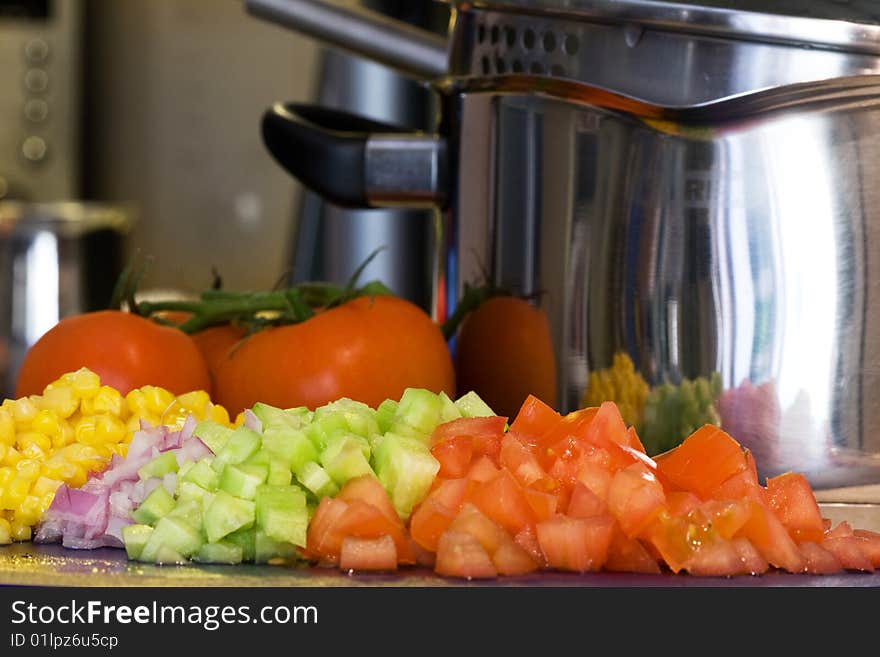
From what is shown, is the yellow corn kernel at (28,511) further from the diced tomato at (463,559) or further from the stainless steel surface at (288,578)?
the diced tomato at (463,559)

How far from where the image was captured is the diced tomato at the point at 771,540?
0.67 m

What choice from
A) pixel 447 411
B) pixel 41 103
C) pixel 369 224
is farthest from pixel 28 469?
pixel 41 103

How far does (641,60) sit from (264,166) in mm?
3157

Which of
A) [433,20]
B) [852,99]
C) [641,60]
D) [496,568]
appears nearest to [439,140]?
[641,60]

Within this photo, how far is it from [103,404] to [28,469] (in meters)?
0.09

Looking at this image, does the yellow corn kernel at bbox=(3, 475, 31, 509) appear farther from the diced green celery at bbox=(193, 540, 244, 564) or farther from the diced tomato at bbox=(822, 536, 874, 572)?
the diced tomato at bbox=(822, 536, 874, 572)

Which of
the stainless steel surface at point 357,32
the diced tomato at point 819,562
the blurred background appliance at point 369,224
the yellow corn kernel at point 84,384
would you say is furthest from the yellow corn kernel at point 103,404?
the blurred background appliance at point 369,224

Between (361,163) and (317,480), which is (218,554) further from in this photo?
(361,163)

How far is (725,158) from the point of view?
894 millimetres

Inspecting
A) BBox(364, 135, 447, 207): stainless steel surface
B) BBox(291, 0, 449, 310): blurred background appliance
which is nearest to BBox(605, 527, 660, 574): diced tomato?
BBox(364, 135, 447, 207): stainless steel surface

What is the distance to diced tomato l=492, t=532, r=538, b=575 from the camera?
65 cm

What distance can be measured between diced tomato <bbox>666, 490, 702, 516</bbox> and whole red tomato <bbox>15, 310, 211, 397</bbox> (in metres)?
0.42

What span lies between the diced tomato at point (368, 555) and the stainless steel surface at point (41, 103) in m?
3.42
